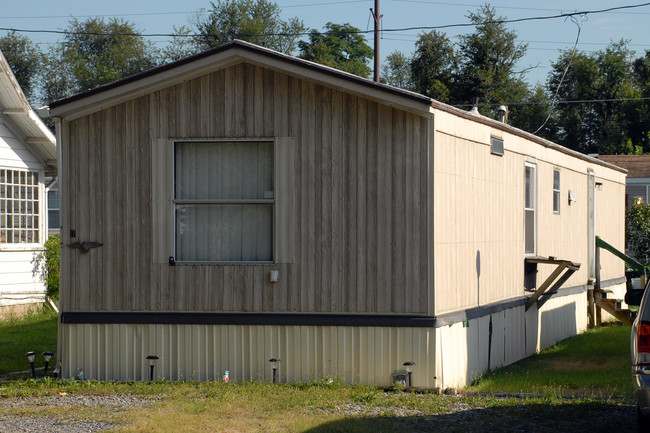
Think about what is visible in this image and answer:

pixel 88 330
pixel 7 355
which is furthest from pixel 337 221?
pixel 7 355

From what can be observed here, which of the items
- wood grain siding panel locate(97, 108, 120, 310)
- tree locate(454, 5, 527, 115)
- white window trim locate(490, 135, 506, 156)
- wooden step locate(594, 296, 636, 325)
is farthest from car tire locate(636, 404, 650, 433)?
tree locate(454, 5, 527, 115)

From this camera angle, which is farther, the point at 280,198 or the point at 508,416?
the point at 280,198

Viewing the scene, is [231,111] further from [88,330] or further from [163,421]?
[163,421]

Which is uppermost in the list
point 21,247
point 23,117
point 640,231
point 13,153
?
point 23,117

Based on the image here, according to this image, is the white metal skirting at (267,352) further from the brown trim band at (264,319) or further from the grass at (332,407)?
the grass at (332,407)

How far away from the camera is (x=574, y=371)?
1220 centimetres

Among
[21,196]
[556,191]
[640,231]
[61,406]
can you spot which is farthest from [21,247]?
[640,231]

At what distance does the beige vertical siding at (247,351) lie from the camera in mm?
10211

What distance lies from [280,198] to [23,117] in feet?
26.9

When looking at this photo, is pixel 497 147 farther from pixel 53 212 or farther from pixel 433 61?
pixel 433 61

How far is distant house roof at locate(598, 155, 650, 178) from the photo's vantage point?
31250 millimetres

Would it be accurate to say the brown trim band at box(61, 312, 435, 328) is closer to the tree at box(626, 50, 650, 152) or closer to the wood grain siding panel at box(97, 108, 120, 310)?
the wood grain siding panel at box(97, 108, 120, 310)

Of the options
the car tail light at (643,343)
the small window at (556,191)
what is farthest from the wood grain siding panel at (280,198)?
the small window at (556,191)

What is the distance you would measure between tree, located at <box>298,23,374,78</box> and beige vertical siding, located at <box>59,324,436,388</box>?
145 ft
